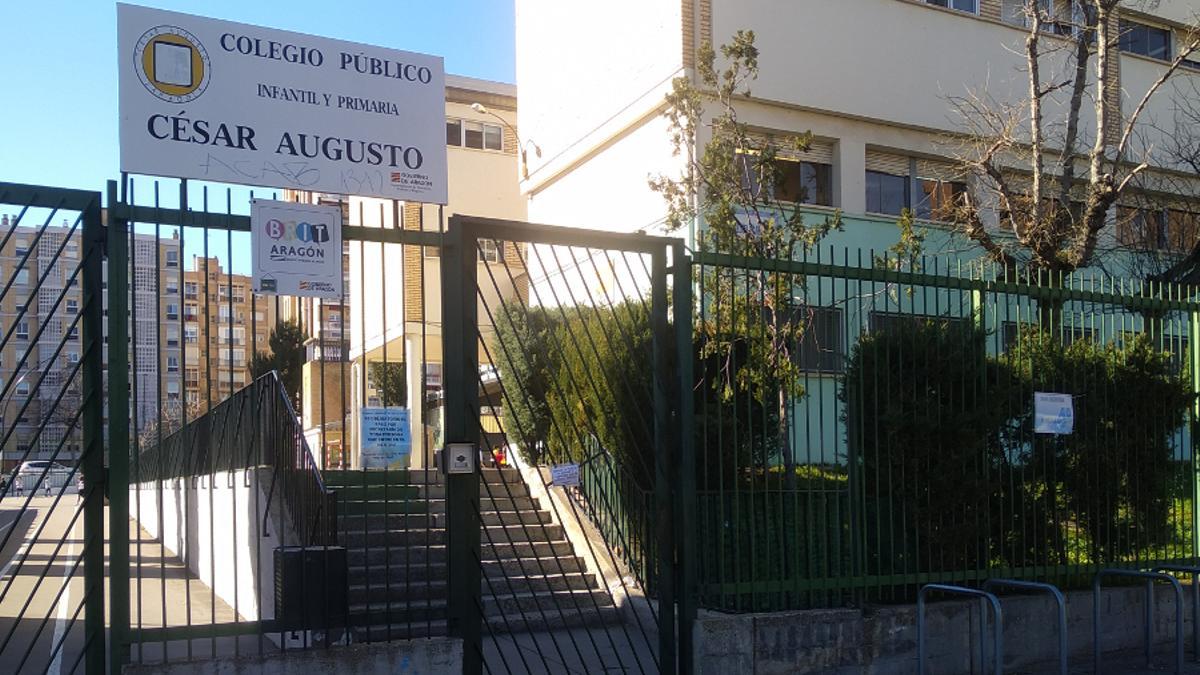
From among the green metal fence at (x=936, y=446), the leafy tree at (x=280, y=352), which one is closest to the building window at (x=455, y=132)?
the leafy tree at (x=280, y=352)

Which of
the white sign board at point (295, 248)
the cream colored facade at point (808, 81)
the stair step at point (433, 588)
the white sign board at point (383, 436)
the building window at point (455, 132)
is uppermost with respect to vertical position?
the building window at point (455, 132)

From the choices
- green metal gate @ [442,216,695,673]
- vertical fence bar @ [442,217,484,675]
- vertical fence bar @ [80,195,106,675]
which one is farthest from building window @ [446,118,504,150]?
vertical fence bar @ [80,195,106,675]

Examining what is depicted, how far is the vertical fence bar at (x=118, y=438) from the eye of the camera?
5457 millimetres

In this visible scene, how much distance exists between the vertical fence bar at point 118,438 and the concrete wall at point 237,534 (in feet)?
3.23

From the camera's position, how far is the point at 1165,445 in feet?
30.9

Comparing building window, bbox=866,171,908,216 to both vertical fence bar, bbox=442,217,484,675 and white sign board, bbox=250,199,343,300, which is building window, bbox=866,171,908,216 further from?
white sign board, bbox=250,199,343,300

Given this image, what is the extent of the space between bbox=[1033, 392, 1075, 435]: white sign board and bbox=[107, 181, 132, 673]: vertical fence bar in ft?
20.4

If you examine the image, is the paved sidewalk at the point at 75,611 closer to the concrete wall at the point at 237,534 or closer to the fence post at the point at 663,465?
the concrete wall at the point at 237,534

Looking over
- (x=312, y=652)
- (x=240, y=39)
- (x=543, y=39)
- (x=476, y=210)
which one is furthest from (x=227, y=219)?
(x=476, y=210)

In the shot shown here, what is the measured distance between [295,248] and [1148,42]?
72.4ft

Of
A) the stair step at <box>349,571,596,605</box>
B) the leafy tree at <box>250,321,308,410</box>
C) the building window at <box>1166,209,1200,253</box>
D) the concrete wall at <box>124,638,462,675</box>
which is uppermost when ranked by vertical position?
the building window at <box>1166,209,1200,253</box>

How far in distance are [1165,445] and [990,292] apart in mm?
2331

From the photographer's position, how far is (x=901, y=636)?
7.72 meters

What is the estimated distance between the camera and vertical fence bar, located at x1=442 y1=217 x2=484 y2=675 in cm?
619
